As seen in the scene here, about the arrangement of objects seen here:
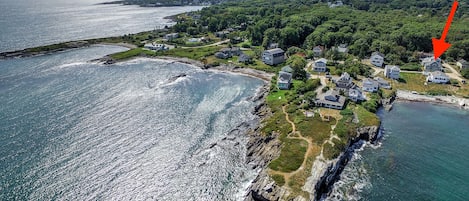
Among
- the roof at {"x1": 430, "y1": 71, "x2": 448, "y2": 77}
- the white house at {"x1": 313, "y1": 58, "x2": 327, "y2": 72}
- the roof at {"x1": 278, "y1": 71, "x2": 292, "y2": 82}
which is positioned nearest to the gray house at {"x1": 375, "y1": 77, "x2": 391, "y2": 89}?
the roof at {"x1": 430, "y1": 71, "x2": 448, "y2": 77}

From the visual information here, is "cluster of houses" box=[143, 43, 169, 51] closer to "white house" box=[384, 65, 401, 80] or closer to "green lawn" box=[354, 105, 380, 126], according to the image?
"white house" box=[384, 65, 401, 80]

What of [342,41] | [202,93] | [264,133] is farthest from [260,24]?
[264,133]

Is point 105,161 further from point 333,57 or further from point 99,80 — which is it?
point 333,57

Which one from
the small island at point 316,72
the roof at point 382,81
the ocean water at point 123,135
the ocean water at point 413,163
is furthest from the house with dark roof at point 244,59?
the ocean water at point 413,163

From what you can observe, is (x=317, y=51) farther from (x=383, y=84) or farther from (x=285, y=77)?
(x=285, y=77)

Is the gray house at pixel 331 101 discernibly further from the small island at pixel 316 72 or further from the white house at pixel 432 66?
the white house at pixel 432 66
